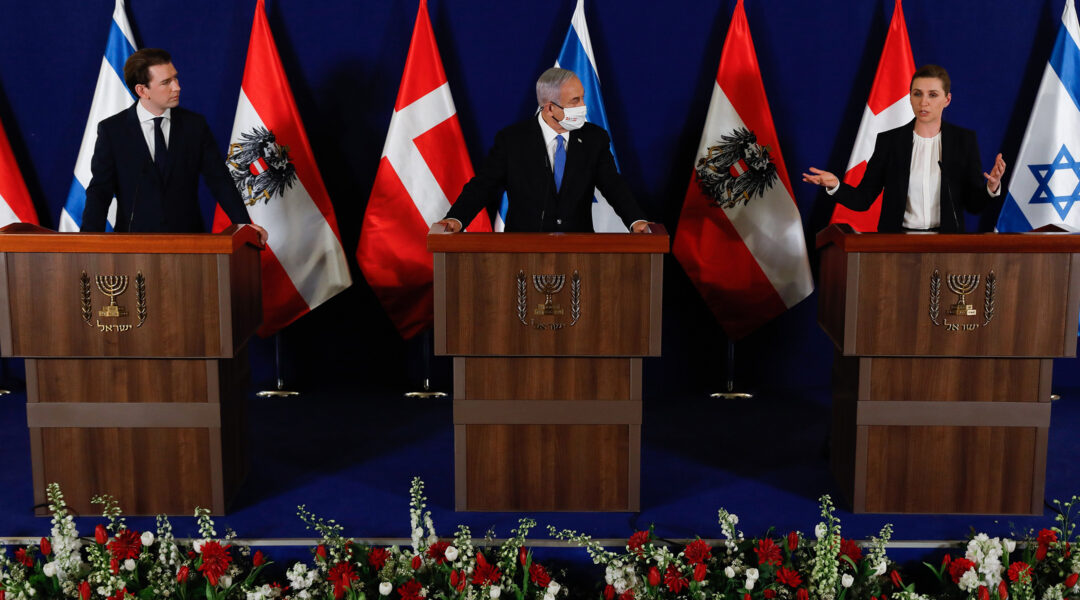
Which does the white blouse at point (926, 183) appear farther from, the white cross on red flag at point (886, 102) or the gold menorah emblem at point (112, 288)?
the gold menorah emblem at point (112, 288)

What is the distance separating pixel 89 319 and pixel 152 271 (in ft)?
0.78

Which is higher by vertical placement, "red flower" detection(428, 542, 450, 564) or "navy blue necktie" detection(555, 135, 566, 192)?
"navy blue necktie" detection(555, 135, 566, 192)

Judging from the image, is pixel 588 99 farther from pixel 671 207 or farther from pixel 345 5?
pixel 345 5

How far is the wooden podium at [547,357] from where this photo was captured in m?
3.02

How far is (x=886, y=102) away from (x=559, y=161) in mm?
1864

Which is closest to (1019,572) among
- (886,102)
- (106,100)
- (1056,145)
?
(886,102)

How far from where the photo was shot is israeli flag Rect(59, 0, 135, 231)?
14.8 ft

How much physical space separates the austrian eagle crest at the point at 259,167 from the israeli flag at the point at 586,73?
3.13 feet

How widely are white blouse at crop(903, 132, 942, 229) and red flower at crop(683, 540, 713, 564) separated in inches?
55.9

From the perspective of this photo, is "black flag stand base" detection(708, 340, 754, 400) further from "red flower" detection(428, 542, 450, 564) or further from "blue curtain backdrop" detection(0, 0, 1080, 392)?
"red flower" detection(428, 542, 450, 564)

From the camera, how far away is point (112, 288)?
9.80ft

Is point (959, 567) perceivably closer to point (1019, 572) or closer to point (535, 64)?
point (1019, 572)

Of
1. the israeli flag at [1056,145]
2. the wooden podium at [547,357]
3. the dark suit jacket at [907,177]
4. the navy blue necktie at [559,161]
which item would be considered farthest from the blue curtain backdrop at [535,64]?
the wooden podium at [547,357]

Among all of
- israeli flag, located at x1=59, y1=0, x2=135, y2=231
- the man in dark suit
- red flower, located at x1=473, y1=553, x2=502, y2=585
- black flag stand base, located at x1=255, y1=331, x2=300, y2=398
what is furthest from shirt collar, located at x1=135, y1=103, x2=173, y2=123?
red flower, located at x1=473, y1=553, x2=502, y2=585
